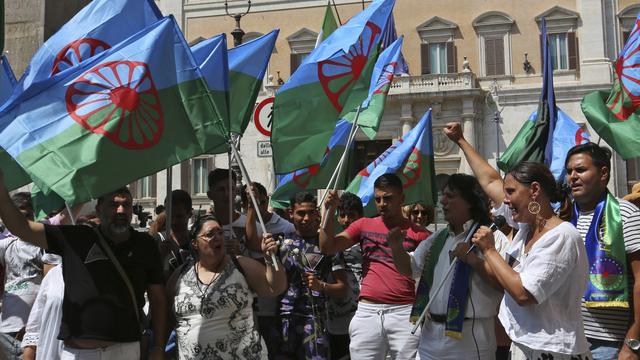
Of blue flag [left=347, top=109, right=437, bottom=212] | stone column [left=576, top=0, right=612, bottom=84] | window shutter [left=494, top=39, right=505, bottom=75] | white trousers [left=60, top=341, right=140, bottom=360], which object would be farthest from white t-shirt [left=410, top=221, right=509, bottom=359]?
window shutter [left=494, top=39, right=505, bottom=75]

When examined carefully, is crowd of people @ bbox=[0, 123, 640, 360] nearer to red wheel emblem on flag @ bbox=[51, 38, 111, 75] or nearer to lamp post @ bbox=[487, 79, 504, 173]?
red wheel emblem on flag @ bbox=[51, 38, 111, 75]

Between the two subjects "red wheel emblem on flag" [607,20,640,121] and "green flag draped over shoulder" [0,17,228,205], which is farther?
"red wheel emblem on flag" [607,20,640,121]

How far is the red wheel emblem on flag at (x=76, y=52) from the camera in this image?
5.24 metres

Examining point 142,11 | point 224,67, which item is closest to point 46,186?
point 224,67

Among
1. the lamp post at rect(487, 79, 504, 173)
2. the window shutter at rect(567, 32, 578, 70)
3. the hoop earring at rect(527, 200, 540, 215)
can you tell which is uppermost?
the window shutter at rect(567, 32, 578, 70)

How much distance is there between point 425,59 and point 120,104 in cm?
2842

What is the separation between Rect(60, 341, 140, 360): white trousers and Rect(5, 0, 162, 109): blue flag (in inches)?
88.0

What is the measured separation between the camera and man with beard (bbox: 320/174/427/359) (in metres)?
4.96

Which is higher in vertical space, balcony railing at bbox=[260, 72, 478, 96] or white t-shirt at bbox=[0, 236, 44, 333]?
balcony railing at bbox=[260, 72, 478, 96]

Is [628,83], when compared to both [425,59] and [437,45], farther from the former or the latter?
[437,45]

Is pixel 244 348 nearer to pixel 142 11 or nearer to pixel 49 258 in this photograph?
pixel 49 258

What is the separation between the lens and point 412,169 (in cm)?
762

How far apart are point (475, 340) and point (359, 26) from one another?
10.3 ft

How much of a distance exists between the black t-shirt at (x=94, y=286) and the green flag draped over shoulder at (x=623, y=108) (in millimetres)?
4011
